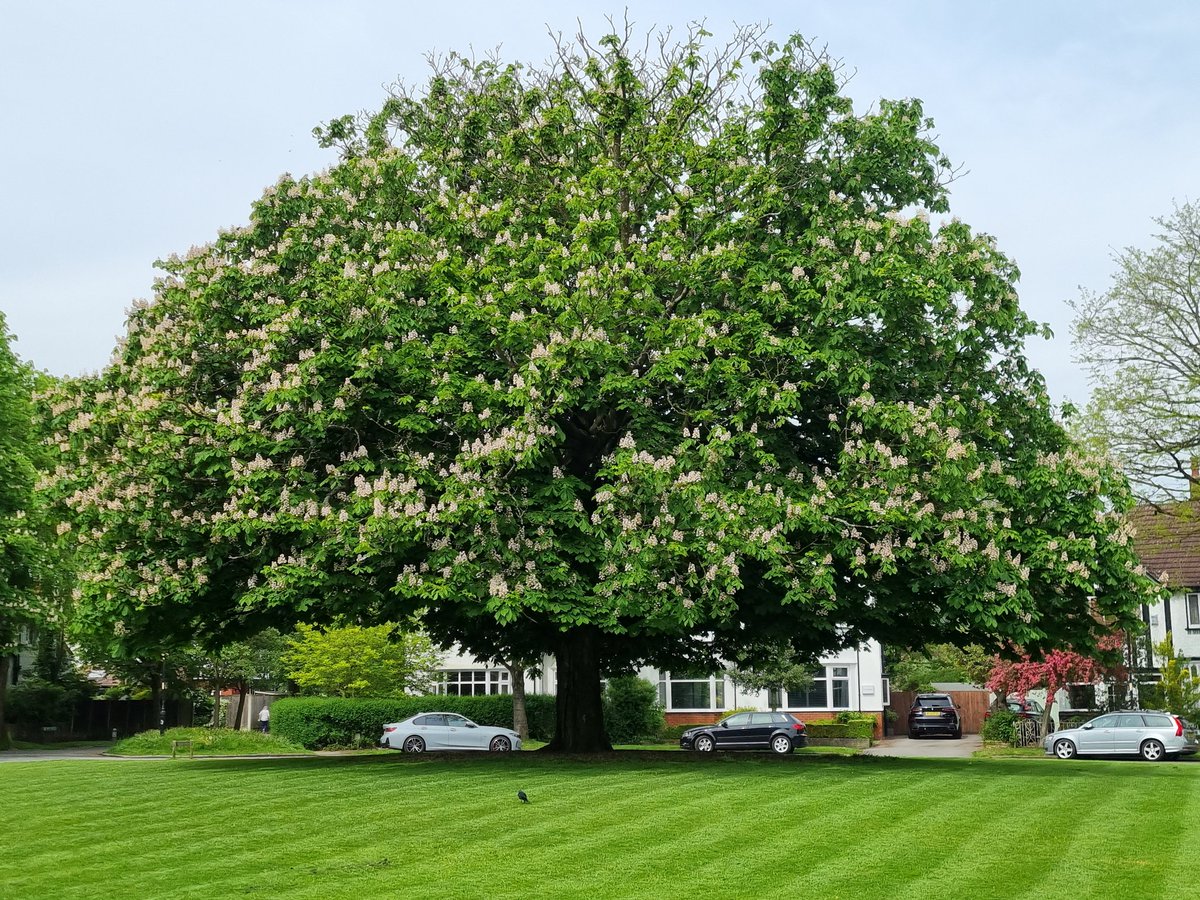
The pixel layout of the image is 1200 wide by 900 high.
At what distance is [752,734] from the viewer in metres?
38.6

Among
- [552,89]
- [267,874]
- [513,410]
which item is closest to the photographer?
[267,874]

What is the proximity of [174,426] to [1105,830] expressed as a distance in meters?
15.3

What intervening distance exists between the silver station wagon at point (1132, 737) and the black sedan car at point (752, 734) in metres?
7.59

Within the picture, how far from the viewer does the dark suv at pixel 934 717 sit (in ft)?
167

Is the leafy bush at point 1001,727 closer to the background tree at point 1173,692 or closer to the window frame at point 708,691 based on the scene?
the background tree at point 1173,692

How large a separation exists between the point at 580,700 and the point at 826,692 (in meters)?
26.9

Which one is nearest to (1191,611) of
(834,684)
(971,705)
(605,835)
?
(971,705)

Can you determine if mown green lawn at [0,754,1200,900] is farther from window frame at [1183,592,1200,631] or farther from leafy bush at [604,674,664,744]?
window frame at [1183,592,1200,631]

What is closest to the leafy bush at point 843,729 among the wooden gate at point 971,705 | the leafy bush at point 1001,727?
the leafy bush at point 1001,727

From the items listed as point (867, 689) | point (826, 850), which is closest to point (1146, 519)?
point (867, 689)

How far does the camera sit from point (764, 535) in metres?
19.6

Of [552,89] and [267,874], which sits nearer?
[267,874]

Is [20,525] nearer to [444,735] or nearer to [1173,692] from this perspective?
[444,735]

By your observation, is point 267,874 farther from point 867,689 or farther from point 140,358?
point 867,689
